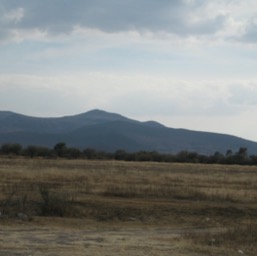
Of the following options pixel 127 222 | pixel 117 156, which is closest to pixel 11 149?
pixel 117 156

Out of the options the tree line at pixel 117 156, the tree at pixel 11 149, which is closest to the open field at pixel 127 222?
the tree line at pixel 117 156

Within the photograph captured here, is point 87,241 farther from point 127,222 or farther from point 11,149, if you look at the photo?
point 11,149

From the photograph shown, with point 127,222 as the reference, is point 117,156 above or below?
above

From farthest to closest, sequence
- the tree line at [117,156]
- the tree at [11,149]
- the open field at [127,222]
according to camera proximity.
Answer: the tree at [11,149], the tree line at [117,156], the open field at [127,222]

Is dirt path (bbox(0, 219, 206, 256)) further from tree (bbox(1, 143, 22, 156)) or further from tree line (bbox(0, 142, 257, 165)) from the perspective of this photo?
tree (bbox(1, 143, 22, 156))

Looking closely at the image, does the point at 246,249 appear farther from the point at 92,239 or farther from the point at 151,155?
the point at 151,155

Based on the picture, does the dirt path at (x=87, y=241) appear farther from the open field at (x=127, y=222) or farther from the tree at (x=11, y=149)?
the tree at (x=11, y=149)

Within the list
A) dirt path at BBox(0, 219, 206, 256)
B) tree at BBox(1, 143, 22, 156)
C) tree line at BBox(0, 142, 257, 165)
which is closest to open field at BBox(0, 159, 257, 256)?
dirt path at BBox(0, 219, 206, 256)

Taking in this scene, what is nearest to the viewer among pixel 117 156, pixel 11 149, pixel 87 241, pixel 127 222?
pixel 87 241

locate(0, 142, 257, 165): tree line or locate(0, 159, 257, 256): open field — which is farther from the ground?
locate(0, 142, 257, 165): tree line

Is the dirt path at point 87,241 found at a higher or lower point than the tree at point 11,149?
lower

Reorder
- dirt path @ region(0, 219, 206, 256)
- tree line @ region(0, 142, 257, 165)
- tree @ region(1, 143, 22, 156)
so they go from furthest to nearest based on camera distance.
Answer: tree @ region(1, 143, 22, 156) → tree line @ region(0, 142, 257, 165) → dirt path @ region(0, 219, 206, 256)

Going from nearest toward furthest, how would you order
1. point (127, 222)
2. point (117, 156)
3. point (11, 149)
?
point (127, 222) < point (11, 149) < point (117, 156)

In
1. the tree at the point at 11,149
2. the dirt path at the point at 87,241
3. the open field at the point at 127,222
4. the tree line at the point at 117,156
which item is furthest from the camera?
the tree at the point at 11,149
